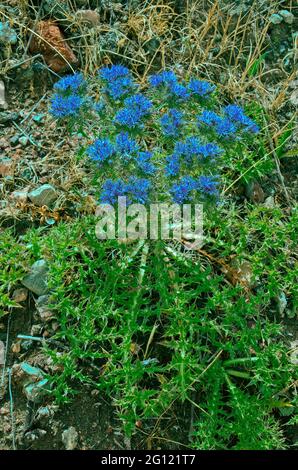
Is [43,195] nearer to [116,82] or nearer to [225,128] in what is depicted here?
[116,82]

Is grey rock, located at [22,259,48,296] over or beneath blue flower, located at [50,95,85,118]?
beneath

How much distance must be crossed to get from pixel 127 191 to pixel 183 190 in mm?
237

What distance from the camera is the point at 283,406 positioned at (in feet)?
10.8

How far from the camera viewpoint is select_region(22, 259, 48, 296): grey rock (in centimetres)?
346

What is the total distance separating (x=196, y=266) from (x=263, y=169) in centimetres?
84

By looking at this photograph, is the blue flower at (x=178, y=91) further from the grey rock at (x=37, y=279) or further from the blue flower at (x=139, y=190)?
the grey rock at (x=37, y=279)

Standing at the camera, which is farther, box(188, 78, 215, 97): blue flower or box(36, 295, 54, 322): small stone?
box(36, 295, 54, 322): small stone

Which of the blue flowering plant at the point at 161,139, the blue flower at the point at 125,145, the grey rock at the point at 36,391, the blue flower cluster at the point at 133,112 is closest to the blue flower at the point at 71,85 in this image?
the blue flowering plant at the point at 161,139

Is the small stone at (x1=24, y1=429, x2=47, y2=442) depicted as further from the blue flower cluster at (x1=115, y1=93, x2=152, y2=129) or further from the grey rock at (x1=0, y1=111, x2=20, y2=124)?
the grey rock at (x1=0, y1=111, x2=20, y2=124)

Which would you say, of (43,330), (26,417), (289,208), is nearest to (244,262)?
(289,208)

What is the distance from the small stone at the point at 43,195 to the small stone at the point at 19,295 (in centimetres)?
51

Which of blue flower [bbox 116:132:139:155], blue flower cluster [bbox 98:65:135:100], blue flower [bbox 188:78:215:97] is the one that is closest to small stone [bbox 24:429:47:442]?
blue flower [bbox 116:132:139:155]

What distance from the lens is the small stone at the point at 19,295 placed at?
11.3 ft
